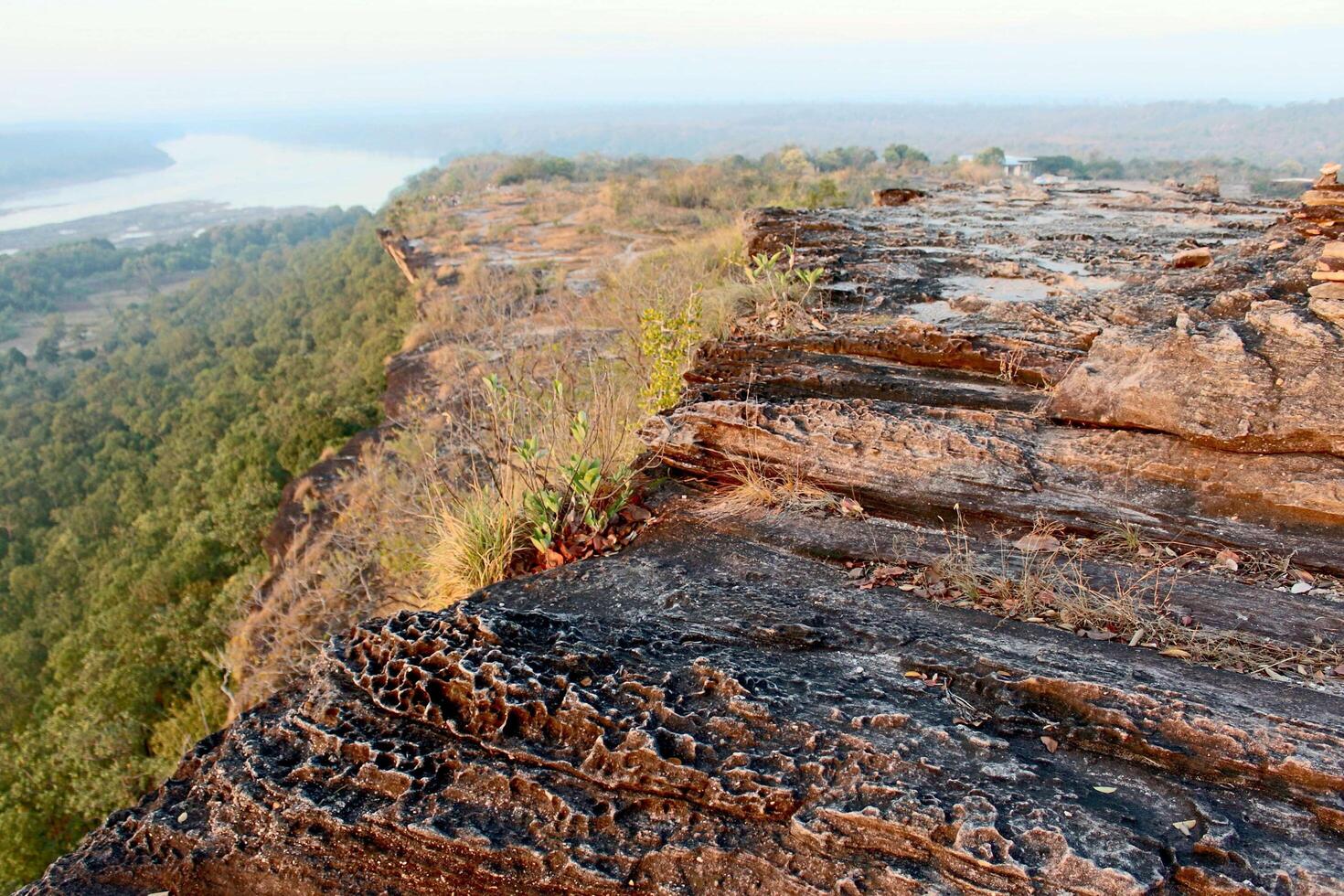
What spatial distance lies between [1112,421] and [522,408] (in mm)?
2946

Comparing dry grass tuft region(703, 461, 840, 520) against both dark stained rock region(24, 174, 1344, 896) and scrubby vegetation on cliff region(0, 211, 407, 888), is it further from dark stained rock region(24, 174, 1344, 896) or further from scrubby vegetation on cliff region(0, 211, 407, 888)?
scrubby vegetation on cliff region(0, 211, 407, 888)

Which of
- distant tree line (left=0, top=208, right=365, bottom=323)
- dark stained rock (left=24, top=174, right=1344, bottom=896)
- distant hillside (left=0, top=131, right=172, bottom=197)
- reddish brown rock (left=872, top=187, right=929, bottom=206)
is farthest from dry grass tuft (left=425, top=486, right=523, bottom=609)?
distant hillside (left=0, top=131, right=172, bottom=197)

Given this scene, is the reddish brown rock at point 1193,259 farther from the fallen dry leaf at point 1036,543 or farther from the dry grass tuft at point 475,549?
the dry grass tuft at point 475,549

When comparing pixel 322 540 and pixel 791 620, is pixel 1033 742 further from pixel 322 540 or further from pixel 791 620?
pixel 322 540

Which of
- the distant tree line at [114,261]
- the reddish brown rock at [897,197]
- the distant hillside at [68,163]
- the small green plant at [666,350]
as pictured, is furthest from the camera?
the distant hillside at [68,163]

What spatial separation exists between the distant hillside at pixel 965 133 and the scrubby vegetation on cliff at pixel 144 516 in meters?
53.2

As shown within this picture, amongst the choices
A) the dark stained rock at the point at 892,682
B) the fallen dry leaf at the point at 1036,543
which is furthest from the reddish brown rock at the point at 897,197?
the fallen dry leaf at the point at 1036,543

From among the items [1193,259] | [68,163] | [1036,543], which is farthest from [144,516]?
[68,163]

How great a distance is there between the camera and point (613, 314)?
31.0 feet

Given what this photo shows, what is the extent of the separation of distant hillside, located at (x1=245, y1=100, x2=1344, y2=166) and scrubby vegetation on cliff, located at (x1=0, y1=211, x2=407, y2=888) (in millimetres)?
53182

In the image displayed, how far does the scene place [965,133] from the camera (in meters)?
116

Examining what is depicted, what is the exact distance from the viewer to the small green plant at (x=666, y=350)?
5328 millimetres

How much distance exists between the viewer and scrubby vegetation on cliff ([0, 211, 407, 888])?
1155 cm

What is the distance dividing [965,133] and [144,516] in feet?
390
